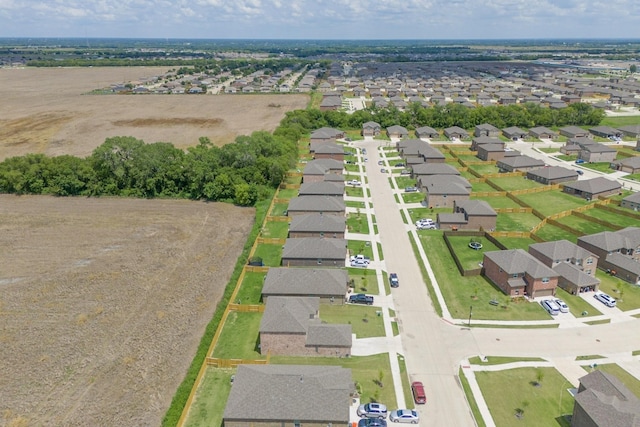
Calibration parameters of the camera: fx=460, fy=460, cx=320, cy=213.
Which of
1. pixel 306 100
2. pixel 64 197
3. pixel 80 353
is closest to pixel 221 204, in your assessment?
pixel 64 197

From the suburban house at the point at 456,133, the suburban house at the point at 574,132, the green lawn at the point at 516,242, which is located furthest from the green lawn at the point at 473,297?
the suburban house at the point at 574,132

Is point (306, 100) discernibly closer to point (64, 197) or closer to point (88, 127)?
point (88, 127)

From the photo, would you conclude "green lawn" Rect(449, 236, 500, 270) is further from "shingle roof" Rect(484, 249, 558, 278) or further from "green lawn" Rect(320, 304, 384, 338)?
"green lawn" Rect(320, 304, 384, 338)

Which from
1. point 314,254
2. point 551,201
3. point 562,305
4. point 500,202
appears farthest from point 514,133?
point 314,254

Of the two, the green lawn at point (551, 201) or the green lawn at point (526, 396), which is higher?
the green lawn at point (551, 201)

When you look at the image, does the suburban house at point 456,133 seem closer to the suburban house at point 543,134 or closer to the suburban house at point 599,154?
the suburban house at point 543,134

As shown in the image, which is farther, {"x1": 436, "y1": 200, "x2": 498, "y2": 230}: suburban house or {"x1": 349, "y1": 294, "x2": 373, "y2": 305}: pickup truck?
{"x1": 436, "y1": 200, "x2": 498, "y2": 230}: suburban house

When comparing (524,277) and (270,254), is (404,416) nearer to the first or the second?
(524,277)

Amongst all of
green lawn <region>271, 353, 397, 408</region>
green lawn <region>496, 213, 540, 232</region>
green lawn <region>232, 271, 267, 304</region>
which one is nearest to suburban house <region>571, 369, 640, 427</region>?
green lawn <region>271, 353, 397, 408</region>
